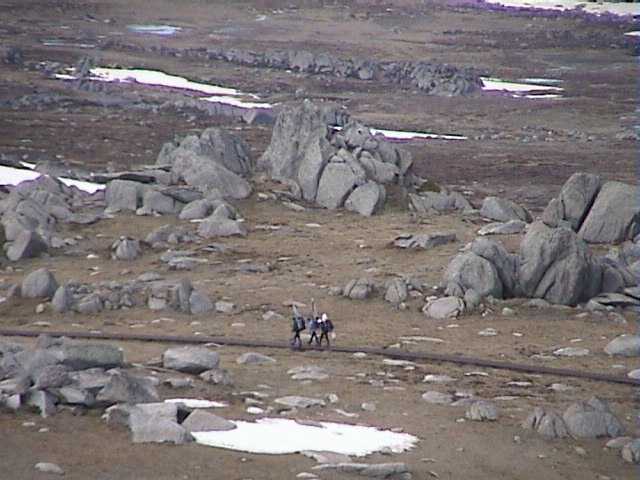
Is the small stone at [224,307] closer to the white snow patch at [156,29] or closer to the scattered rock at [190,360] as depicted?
the scattered rock at [190,360]

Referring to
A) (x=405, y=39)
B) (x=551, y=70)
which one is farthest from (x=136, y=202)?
(x=405, y=39)

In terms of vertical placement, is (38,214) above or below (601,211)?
below

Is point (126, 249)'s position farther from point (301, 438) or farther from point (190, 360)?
point (301, 438)

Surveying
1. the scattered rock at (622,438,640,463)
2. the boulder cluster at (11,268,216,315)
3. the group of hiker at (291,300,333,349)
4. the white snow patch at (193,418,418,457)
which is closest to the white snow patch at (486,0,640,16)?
the boulder cluster at (11,268,216,315)

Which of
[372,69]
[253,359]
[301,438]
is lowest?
[372,69]

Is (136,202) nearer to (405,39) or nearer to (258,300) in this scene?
(258,300)

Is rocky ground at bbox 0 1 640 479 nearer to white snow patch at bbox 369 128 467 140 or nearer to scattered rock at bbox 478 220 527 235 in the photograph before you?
scattered rock at bbox 478 220 527 235

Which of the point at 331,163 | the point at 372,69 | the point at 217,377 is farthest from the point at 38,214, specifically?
the point at 372,69
